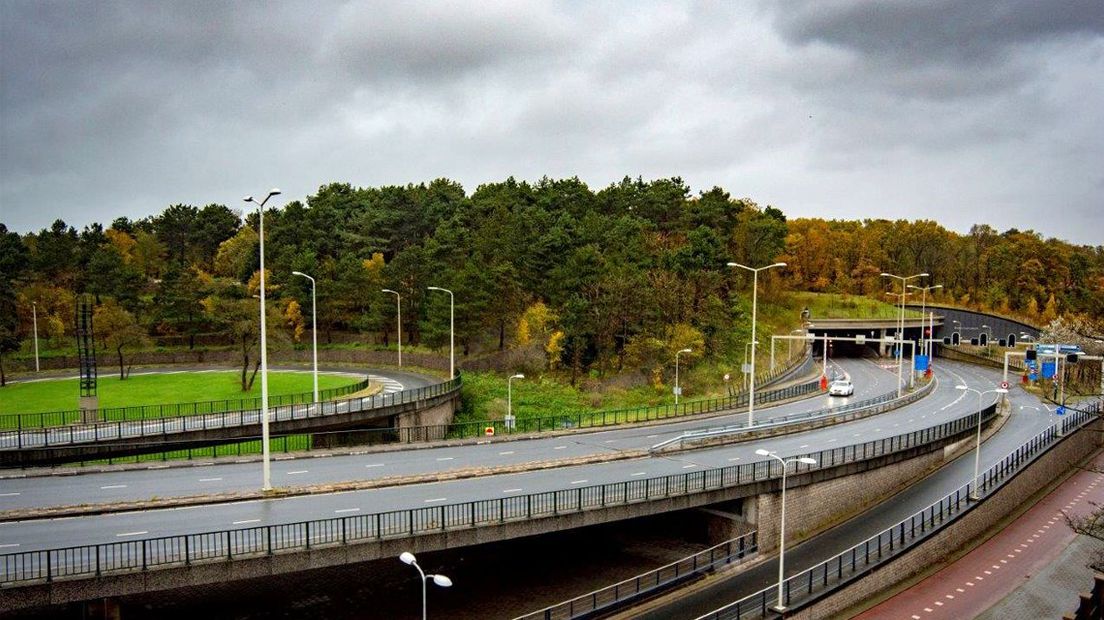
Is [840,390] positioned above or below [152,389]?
below

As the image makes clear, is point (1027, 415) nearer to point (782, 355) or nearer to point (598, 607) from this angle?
point (782, 355)

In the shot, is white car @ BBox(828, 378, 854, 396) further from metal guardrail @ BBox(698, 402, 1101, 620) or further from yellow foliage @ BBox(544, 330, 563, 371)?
yellow foliage @ BBox(544, 330, 563, 371)

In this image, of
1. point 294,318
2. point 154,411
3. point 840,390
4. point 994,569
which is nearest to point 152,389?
point 154,411

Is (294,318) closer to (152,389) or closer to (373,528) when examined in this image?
(152,389)

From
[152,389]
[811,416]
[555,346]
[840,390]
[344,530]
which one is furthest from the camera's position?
[555,346]

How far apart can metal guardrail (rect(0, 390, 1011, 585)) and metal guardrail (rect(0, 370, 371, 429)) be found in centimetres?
1860

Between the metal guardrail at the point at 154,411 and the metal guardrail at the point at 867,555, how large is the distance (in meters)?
27.0

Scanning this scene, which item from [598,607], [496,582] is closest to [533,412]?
[496,582]

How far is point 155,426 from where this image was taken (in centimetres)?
3512

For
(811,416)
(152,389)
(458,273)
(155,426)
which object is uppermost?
(458,273)

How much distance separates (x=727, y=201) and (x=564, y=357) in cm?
4273

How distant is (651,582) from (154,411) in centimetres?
3378

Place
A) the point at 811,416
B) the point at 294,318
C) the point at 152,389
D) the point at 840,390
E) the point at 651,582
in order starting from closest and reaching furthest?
the point at 651,582, the point at 811,416, the point at 152,389, the point at 840,390, the point at 294,318

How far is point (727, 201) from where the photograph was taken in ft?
321
